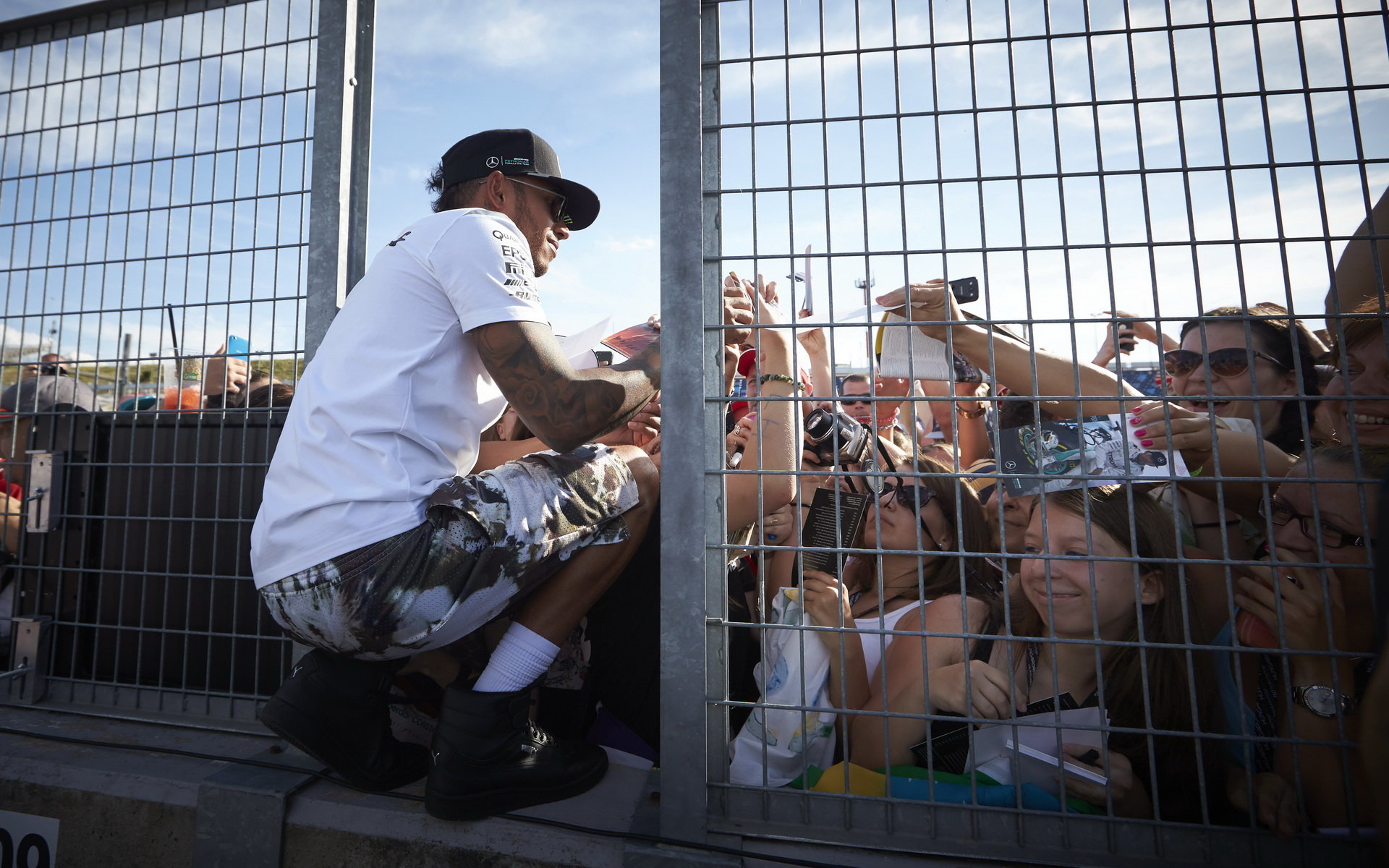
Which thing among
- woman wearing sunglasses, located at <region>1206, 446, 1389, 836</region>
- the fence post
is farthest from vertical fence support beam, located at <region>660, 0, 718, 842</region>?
woman wearing sunglasses, located at <region>1206, 446, 1389, 836</region>

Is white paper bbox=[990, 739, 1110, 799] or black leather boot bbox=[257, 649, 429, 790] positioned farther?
black leather boot bbox=[257, 649, 429, 790]

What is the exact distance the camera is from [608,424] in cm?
188

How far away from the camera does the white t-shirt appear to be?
68.5 inches

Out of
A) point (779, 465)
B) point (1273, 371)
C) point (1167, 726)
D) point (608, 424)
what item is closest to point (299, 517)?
point (608, 424)

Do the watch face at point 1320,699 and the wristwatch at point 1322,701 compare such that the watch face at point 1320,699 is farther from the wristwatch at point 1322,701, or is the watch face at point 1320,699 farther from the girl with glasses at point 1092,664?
the girl with glasses at point 1092,664

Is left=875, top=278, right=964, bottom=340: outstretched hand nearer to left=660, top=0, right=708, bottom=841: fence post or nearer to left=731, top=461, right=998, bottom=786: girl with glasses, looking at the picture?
left=731, top=461, right=998, bottom=786: girl with glasses

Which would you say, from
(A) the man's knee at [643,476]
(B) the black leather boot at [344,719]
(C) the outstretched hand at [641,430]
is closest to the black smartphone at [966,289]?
(A) the man's knee at [643,476]

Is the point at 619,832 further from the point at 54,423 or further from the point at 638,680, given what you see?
the point at 54,423

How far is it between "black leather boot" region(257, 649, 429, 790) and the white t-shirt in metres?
0.28

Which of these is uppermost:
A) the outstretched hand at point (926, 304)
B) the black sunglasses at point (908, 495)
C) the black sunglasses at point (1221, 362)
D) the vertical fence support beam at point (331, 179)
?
the vertical fence support beam at point (331, 179)

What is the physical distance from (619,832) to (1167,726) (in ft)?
4.29

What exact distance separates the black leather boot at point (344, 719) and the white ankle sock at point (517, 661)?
0.32m

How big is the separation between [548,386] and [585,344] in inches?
36.0

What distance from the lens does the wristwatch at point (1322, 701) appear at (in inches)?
57.5
